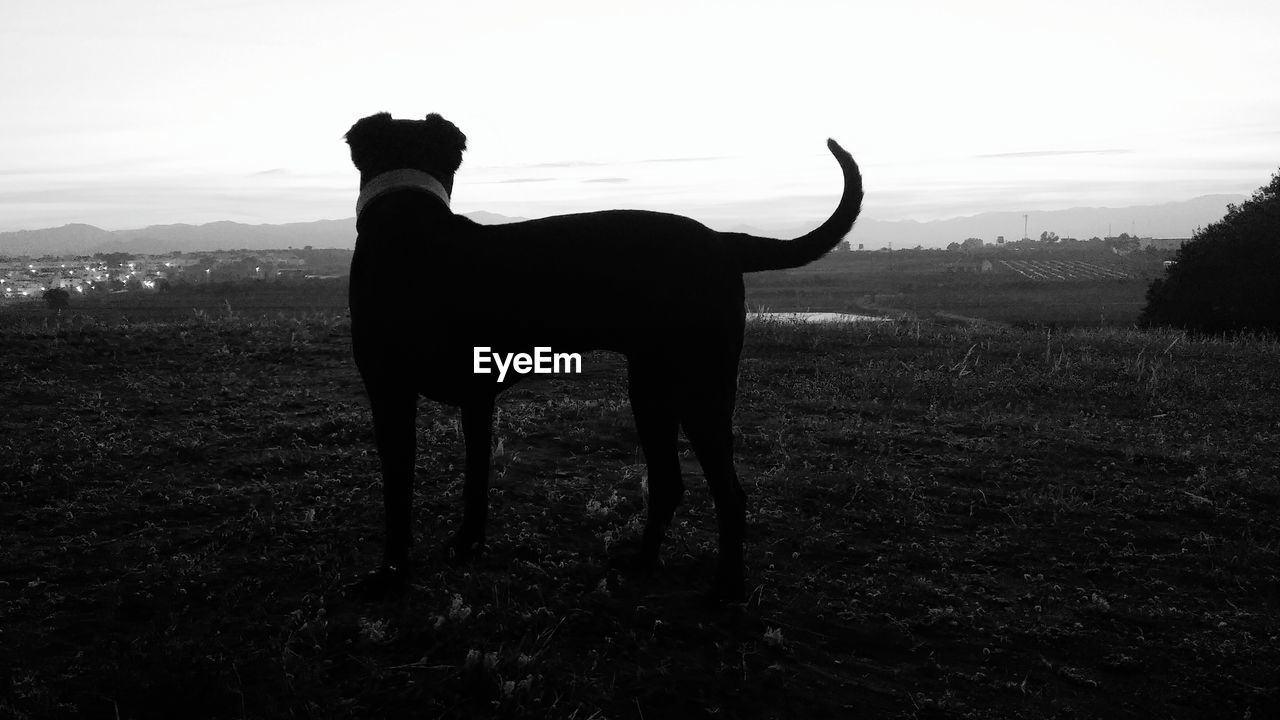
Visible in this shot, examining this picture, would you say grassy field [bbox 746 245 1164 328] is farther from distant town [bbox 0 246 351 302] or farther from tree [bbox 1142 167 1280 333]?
distant town [bbox 0 246 351 302]

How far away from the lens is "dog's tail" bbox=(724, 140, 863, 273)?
13.0 feet

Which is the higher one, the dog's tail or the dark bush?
the dog's tail

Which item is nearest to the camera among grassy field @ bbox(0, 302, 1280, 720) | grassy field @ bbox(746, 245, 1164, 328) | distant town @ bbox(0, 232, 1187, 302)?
grassy field @ bbox(0, 302, 1280, 720)

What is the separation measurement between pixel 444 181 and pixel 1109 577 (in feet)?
14.0

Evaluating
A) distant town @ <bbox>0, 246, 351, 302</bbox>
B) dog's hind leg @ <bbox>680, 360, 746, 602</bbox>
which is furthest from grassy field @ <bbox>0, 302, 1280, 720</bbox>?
distant town @ <bbox>0, 246, 351, 302</bbox>

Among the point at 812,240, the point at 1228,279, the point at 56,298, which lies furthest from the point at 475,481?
the point at 56,298

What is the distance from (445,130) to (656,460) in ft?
7.01

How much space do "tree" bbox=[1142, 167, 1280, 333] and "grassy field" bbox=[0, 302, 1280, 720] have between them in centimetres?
2074

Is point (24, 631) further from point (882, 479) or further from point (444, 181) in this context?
point (882, 479)

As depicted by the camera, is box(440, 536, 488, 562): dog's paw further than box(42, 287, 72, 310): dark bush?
No

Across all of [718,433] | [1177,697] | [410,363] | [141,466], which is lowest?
[1177,697]

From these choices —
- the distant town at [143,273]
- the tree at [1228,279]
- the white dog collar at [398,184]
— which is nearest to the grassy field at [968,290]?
the tree at [1228,279]

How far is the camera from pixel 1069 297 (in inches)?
2516

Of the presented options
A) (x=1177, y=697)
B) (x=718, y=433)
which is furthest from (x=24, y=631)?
(x=1177, y=697)
